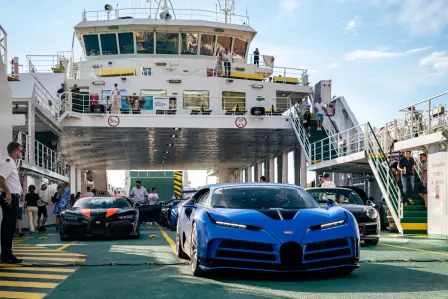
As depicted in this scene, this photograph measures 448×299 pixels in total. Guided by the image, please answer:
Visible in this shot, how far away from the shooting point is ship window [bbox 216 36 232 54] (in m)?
36.0

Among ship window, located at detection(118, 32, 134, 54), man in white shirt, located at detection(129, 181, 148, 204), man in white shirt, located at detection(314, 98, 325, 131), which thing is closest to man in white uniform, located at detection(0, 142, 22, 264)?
man in white shirt, located at detection(129, 181, 148, 204)

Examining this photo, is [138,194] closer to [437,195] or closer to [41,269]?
[437,195]

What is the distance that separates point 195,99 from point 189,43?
4219 mm

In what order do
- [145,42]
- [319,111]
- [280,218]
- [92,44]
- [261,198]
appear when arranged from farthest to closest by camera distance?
[92,44] → [145,42] → [319,111] → [261,198] → [280,218]

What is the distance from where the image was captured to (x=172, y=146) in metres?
39.7

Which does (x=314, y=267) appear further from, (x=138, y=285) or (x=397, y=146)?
(x=397, y=146)

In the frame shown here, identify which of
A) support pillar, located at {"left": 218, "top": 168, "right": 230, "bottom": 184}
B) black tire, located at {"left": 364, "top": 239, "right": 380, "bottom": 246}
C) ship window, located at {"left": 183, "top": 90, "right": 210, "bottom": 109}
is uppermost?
ship window, located at {"left": 183, "top": 90, "right": 210, "bottom": 109}

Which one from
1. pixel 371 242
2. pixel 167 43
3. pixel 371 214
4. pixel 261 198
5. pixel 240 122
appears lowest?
pixel 371 242

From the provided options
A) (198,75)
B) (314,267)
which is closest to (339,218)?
(314,267)

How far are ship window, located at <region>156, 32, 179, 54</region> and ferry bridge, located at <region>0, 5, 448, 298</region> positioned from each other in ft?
0.19

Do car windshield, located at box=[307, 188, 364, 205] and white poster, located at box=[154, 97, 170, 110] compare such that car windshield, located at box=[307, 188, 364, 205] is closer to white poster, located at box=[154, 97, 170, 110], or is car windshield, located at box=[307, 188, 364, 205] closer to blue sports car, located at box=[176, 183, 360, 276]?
A: blue sports car, located at box=[176, 183, 360, 276]

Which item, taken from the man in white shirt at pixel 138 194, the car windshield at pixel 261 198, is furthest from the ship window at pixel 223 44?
the car windshield at pixel 261 198

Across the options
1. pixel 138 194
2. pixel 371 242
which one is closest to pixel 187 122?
pixel 138 194

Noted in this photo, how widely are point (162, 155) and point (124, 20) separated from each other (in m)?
14.6
